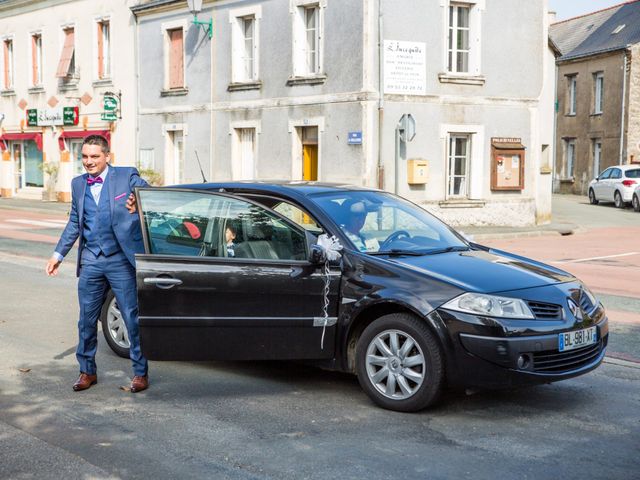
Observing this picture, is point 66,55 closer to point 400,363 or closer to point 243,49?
point 243,49

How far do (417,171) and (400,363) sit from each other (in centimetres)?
1695

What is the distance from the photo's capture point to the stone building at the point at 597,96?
38750 millimetres

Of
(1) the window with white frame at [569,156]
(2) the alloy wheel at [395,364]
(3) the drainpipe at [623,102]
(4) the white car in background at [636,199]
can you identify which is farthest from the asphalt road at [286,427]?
(1) the window with white frame at [569,156]

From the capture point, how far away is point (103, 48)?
1239 inches

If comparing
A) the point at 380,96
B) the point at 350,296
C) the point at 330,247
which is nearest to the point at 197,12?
the point at 380,96

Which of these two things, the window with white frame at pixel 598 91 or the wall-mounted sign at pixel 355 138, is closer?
the wall-mounted sign at pixel 355 138

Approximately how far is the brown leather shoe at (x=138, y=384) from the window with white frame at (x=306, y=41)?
17.7 metres

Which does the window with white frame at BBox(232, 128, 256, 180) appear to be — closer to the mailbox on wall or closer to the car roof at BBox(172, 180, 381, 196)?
the mailbox on wall

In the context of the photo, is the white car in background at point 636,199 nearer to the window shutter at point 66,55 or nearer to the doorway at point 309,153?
the doorway at point 309,153

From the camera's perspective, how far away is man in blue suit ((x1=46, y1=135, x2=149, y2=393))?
6.30 metres

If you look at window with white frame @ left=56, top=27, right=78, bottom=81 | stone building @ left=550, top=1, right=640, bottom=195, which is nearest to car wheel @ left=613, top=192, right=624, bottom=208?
stone building @ left=550, top=1, right=640, bottom=195

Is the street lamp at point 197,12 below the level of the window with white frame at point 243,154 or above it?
above

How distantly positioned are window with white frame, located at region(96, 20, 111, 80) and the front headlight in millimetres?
27631

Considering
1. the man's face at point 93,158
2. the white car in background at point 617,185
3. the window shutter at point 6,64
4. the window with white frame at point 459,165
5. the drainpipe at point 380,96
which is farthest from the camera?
the window shutter at point 6,64
